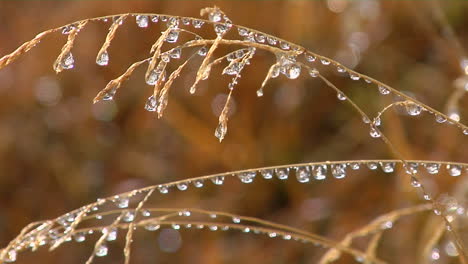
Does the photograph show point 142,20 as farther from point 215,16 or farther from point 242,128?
point 242,128

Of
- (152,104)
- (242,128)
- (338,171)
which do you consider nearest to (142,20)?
(152,104)

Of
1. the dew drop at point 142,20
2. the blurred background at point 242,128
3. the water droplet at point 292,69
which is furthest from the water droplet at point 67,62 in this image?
the blurred background at point 242,128

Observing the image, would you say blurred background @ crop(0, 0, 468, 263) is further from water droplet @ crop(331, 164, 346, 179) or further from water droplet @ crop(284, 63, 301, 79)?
water droplet @ crop(284, 63, 301, 79)

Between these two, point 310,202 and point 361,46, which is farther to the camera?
point 361,46

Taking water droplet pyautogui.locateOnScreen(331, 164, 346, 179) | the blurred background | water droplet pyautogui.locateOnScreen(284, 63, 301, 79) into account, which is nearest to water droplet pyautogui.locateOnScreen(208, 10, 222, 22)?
water droplet pyautogui.locateOnScreen(284, 63, 301, 79)

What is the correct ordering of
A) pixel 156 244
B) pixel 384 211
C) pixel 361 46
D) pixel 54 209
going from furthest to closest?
pixel 361 46
pixel 54 209
pixel 156 244
pixel 384 211

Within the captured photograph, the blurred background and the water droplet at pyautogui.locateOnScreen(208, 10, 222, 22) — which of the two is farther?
the blurred background

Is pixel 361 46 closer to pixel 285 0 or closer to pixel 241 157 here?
pixel 285 0

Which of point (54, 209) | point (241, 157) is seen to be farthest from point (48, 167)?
point (241, 157)
